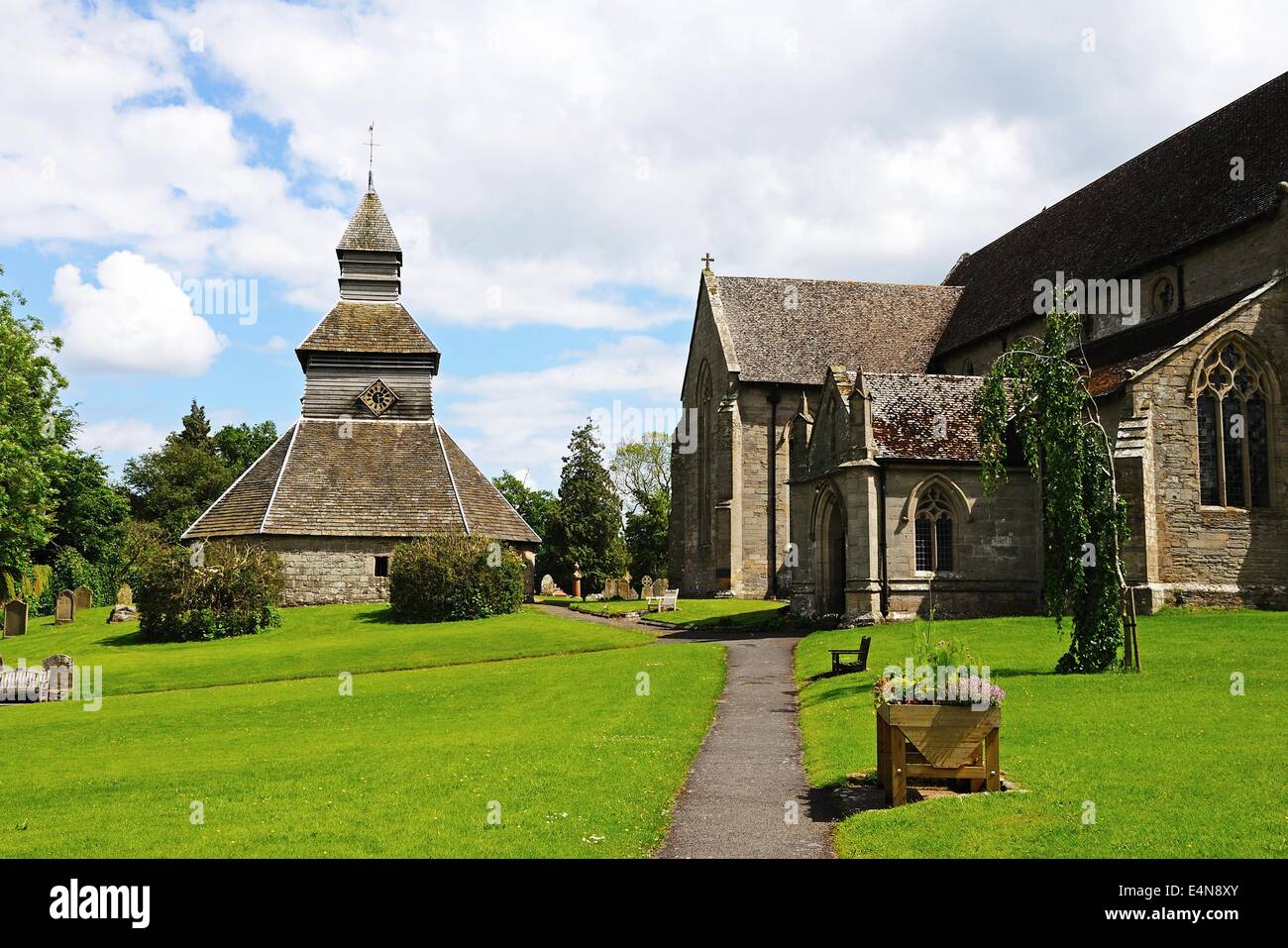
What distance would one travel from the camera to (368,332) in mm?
53531

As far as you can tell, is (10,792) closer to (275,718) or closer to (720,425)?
(275,718)

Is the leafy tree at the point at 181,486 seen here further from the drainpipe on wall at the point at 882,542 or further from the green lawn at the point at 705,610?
the drainpipe on wall at the point at 882,542

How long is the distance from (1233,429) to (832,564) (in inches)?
480

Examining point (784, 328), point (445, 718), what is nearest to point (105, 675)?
point (445, 718)

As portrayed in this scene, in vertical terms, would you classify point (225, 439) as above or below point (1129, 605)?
above

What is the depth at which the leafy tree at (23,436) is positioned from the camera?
4331 cm

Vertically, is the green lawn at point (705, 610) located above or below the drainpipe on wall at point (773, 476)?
below

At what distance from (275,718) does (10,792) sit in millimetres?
6624

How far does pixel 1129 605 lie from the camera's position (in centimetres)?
1962

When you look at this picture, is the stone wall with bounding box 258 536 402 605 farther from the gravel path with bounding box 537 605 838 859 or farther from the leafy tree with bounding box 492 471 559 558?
the leafy tree with bounding box 492 471 559 558

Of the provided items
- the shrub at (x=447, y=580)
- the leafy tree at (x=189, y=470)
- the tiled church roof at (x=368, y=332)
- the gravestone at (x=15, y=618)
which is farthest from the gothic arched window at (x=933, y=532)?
the leafy tree at (x=189, y=470)

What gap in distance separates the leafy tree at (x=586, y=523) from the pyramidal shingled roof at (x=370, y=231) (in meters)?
16.7

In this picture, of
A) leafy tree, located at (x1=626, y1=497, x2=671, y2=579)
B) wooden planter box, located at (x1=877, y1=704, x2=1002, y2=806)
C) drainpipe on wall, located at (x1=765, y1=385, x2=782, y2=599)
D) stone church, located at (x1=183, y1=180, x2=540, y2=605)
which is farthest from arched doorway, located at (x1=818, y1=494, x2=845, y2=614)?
leafy tree, located at (x1=626, y1=497, x2=671, y2=579)

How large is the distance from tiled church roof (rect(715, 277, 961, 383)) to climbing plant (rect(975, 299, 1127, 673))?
2796 centimetres
